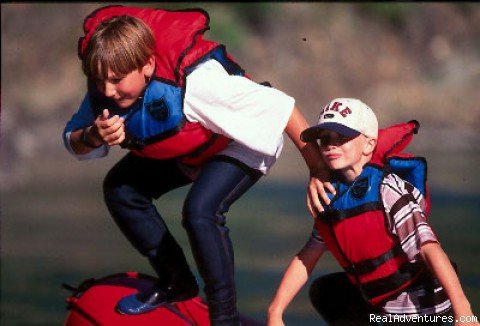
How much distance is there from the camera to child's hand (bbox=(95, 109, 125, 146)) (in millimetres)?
5297

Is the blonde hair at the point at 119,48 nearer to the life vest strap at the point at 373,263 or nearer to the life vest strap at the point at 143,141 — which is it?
the life vest strap at the point at 143,141

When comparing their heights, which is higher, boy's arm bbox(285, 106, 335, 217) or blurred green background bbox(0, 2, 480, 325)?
boy's arm bbox(285, 106, 335, 217)

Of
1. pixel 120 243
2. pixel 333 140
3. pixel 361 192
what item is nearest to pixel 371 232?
pixel 361 192

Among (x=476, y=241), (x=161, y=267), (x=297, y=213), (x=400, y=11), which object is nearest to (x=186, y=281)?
(x=161, y=267)

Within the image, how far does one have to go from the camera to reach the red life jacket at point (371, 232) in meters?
5.37

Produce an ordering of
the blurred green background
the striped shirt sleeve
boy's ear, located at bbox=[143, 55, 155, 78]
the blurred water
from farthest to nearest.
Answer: the blurred green background < the blurred water < boy's ear, located at bbox=[143, 55, 155, 78] < the striped shirt sleeve

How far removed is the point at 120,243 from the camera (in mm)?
12242

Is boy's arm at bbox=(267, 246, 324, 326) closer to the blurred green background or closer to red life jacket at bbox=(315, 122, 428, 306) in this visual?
red life jacket at bbox=(315, 122, 428, 306)

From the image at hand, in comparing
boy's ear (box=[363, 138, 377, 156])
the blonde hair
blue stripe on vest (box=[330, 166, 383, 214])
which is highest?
the blonde hair

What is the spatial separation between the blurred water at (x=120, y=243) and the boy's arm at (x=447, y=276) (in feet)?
11.3

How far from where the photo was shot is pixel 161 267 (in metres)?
5.86

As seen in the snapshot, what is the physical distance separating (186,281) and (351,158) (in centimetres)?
101

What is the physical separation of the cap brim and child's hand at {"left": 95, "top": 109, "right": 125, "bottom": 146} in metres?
0.73

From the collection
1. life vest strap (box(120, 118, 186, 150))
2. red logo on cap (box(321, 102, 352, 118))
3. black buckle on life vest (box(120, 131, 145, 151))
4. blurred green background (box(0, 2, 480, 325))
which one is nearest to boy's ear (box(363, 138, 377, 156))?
red logo on cap (box(321, 102, 352, 118))
